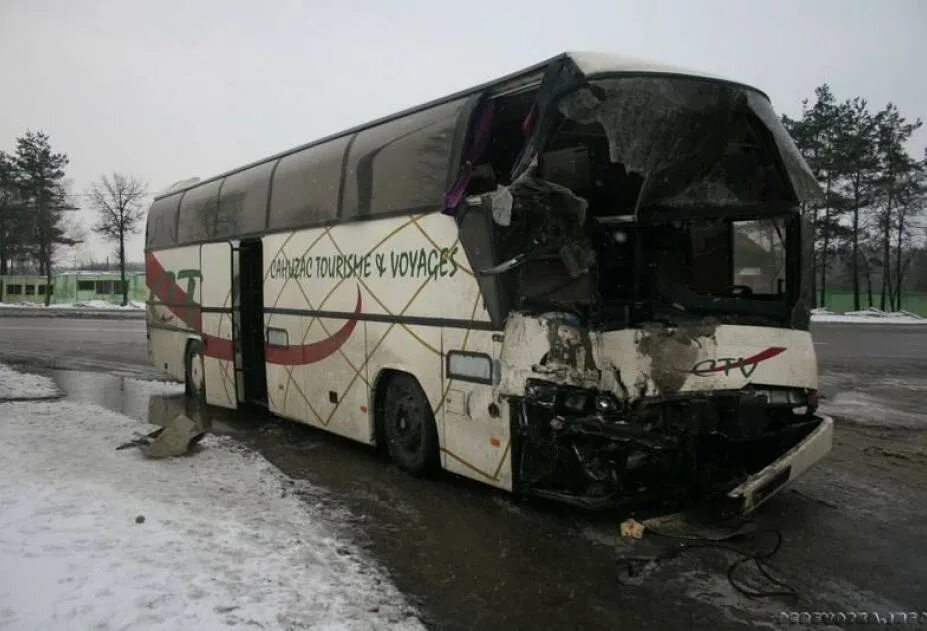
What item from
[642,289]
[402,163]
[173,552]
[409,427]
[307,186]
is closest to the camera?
[173,552]

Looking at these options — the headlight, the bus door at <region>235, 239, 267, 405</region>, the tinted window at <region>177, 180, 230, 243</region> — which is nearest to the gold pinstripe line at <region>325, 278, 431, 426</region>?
the headlight

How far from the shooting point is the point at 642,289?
588 cm

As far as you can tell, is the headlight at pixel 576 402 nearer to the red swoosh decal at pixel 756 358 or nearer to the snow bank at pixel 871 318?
the red swoosh decal at pixel 756 358

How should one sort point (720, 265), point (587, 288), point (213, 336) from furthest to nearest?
point (213, 336), point (720, 265), point (587, 288)

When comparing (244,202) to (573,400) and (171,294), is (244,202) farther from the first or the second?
(573,400)

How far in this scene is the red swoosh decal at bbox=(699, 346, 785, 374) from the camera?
5.44 metres

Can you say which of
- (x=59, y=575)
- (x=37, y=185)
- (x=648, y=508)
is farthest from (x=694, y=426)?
(x=37, y=185)

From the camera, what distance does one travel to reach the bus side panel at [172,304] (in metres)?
12.0

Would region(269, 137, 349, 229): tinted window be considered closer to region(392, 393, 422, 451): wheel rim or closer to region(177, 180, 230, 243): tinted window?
region(177, 180, 230, 243): tinted window

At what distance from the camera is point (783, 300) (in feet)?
20.4

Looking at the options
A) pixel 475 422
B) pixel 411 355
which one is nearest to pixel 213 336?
pixel 411 355

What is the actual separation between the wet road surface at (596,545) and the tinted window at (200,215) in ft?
12.0

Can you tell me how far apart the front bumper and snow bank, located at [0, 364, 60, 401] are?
36.3 ft

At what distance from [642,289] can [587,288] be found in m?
0.58
